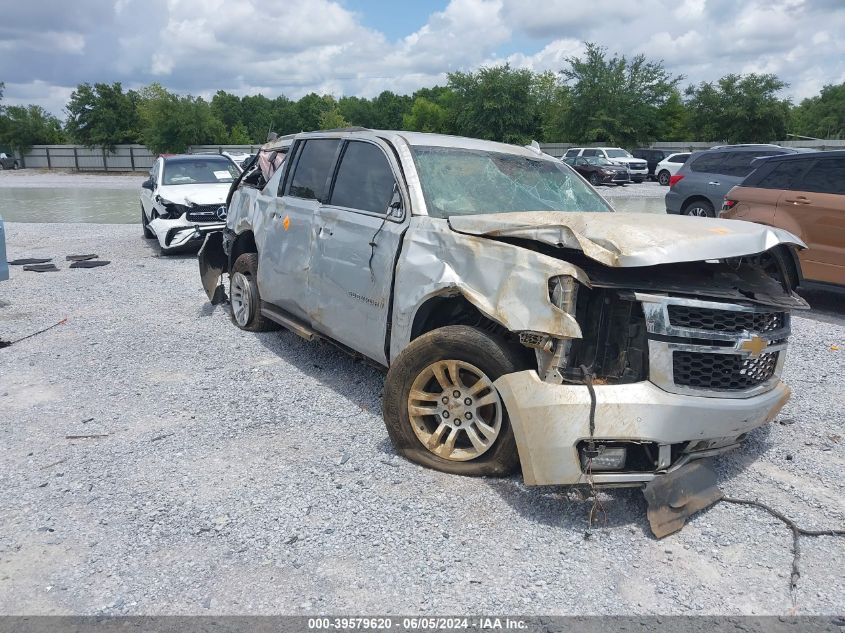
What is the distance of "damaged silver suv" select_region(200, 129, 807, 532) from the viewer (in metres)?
3.25

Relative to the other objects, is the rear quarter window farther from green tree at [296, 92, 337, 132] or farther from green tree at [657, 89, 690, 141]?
green tree at [296, 92, 337, 132]

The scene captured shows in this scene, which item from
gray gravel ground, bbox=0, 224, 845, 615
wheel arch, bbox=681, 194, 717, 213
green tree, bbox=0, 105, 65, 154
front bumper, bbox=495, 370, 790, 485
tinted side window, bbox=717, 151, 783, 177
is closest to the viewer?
gray gravel ground, bbox=0, 224, 845, 615

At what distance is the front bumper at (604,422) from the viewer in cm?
319

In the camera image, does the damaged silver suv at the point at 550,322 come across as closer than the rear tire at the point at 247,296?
Yes

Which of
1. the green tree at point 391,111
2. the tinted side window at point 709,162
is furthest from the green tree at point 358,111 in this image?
the tinted side window at point 709,162

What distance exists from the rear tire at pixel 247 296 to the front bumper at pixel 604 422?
3731 millimetres

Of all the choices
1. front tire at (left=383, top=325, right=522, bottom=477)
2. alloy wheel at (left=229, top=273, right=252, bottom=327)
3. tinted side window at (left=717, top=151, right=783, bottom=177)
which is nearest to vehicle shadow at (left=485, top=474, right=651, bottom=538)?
front tire at (left=383, top=325, right=522, bottom=477)

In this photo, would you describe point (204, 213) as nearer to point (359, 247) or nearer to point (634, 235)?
point (359, 247)

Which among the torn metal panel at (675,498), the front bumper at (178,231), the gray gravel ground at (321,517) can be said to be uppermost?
the front bumper at (178,231)

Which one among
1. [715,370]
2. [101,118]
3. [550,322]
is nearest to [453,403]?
[550,322]

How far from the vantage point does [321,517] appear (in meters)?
3.46

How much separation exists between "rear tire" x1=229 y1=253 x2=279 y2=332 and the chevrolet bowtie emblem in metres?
4.30

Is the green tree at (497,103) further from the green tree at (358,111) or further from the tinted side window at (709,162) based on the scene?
the green tree at (358,111)

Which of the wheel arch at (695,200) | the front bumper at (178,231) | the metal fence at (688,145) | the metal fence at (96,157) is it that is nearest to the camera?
the front bumper at (178,231)
